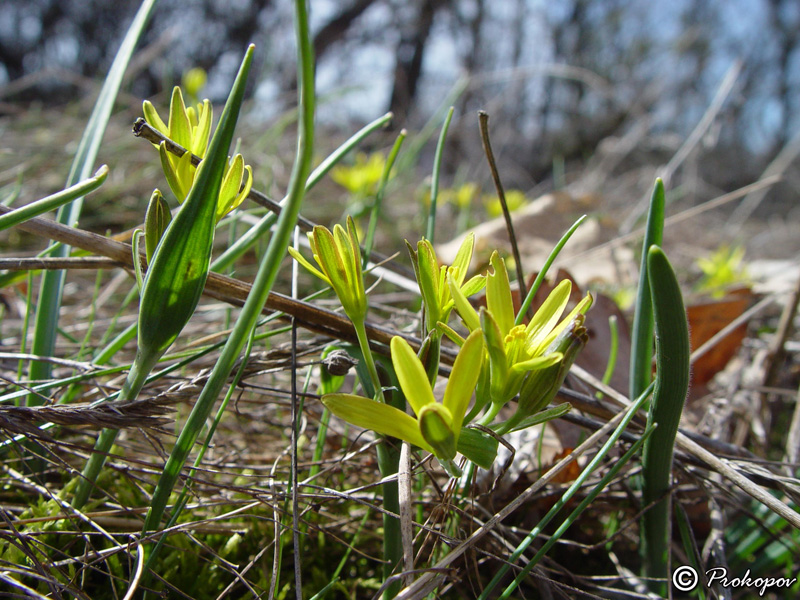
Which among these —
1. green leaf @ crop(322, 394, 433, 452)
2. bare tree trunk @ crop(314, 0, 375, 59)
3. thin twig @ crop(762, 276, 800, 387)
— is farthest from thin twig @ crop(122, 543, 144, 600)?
bare tree trunk @ crop(314, 0, 375, 59)

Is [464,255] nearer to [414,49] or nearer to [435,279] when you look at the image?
[435,279]

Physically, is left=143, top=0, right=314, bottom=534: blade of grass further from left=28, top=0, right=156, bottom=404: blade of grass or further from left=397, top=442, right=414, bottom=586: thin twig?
left=28, top=0, right=156, bottom=404: blade of grass

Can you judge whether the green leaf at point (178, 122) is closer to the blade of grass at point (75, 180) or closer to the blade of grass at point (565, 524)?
the blade of grass at point (75, 180)

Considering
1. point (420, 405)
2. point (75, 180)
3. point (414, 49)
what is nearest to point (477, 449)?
point (420, 405)

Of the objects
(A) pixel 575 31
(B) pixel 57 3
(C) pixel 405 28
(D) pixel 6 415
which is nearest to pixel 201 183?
(D) pixel 6 415

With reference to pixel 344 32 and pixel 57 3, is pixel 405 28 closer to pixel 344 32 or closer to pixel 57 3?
pixel 344 32

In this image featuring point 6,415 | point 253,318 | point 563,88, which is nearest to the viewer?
point 253,318
